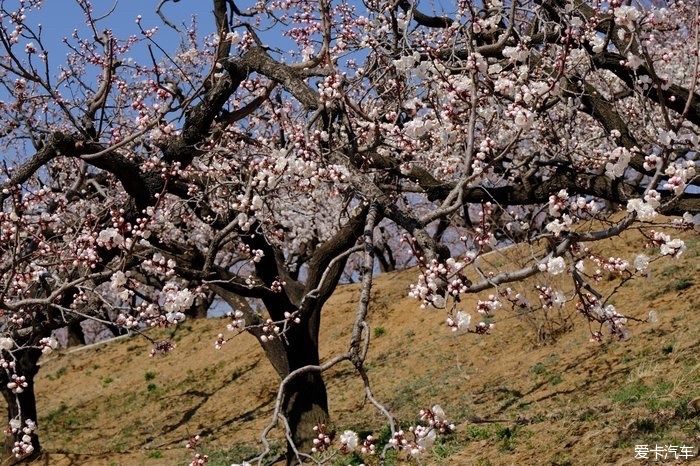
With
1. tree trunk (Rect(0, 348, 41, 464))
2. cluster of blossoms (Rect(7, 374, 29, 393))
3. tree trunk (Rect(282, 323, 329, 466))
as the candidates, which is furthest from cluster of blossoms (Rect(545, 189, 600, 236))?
tree trunk (Rect(0, 348, 41, 464))

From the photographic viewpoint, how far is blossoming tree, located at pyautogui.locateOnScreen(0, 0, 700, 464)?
4.04 metres

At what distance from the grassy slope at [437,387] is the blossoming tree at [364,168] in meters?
1.18

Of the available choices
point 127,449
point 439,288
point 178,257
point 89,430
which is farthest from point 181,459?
point 439,288

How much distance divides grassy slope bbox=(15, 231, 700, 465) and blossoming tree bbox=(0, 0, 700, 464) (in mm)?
1181

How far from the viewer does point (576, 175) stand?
267 inches

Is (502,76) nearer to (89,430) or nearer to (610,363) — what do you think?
(610,363)

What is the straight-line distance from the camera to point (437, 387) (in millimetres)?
12016

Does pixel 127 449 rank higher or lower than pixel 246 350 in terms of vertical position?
lower

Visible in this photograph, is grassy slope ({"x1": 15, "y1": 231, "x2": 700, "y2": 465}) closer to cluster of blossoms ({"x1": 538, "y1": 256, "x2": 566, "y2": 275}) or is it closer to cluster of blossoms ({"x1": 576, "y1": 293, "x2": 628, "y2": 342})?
cluster of blossoms ({"x1": 576, "y1": 293, "x2": 628, "y2": 342})

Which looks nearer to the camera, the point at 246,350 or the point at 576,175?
the point at 576,175

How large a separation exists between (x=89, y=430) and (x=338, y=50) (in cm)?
1201

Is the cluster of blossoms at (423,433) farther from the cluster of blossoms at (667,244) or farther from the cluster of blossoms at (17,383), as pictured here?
the cluster of blossoms at (17,383)

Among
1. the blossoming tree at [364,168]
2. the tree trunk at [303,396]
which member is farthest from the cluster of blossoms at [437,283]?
the tree trunk at [303,396]

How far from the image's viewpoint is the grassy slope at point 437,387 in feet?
22.1
